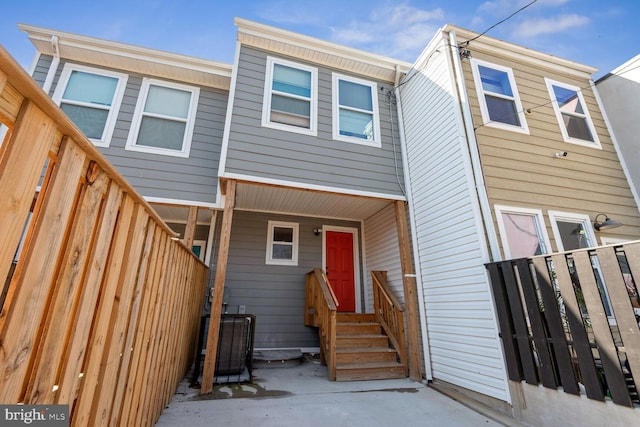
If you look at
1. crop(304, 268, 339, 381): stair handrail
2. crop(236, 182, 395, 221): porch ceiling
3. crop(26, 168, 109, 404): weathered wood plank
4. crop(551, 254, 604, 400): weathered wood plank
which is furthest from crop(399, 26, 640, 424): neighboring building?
crop(26, 168, 109, 404): weathered wood plank

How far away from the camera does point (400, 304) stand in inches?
201

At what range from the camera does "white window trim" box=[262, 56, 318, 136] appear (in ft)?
16.6

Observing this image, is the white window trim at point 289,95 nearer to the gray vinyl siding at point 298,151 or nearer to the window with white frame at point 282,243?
the gray vinyl siding at point 298,151

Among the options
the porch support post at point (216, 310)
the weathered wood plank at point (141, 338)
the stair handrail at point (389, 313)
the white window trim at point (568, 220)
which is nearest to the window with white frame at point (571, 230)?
the white window trim at point (568, 220)

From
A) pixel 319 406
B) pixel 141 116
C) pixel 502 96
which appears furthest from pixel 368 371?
pixel 141 116

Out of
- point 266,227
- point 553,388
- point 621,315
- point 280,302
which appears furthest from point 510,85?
point 280,302

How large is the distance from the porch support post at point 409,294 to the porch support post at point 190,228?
11.8 ft

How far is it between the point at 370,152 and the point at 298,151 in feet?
4.56

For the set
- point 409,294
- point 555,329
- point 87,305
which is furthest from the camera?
point 409,294

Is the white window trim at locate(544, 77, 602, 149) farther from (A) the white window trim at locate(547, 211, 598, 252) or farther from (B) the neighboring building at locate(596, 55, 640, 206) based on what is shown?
(A) the white window trim at locate(547, 211, 598, 252)

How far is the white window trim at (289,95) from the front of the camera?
5.07 metres

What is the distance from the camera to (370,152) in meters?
5.45

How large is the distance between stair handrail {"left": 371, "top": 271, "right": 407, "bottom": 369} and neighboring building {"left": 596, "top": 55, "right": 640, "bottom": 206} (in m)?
4.77

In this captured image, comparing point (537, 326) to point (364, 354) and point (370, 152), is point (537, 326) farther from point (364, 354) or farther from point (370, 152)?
point (370, 152)
